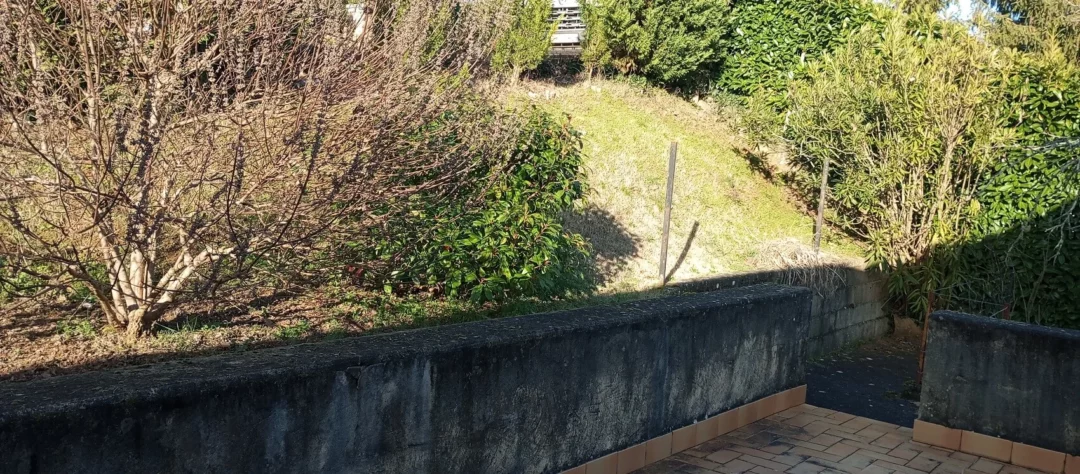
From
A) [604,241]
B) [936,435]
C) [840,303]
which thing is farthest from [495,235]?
[840,303]

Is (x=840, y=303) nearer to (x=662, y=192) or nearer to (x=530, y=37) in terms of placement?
(x=662, y=192)

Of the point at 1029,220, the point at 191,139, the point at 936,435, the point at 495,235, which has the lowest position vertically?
the point at 936,435

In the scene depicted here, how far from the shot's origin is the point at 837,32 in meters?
14.9

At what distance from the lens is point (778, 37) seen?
611 inches

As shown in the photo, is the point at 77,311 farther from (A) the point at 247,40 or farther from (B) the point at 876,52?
(B) the point at 876,52

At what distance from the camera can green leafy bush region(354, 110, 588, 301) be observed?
5.60 metres

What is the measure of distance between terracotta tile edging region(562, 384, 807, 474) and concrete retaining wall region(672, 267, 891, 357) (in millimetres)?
2546

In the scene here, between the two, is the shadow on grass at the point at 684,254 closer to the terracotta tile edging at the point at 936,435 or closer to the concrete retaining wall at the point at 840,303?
the concrete retaining wall at the point at 840,303

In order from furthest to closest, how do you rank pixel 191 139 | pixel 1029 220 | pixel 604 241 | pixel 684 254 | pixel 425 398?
1. pixel 1029 220
2. pixel 684 254
3. pixel 604 241
4. pixel 191 139
5. pixel 425 398

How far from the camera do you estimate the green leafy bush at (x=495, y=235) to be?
560 cm

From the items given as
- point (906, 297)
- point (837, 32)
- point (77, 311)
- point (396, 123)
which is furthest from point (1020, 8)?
point (77, 311)

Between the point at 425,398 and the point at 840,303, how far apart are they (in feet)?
27.1

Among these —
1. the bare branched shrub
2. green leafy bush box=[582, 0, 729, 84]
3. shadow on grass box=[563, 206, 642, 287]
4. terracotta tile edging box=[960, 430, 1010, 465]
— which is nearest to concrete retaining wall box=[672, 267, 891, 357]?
shadow on grass box=[563, 206, 642, 287]

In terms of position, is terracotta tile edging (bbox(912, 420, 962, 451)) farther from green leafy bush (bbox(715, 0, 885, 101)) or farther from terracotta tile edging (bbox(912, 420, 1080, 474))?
green leafy bush (bbox(715, 0, 885, 101))
